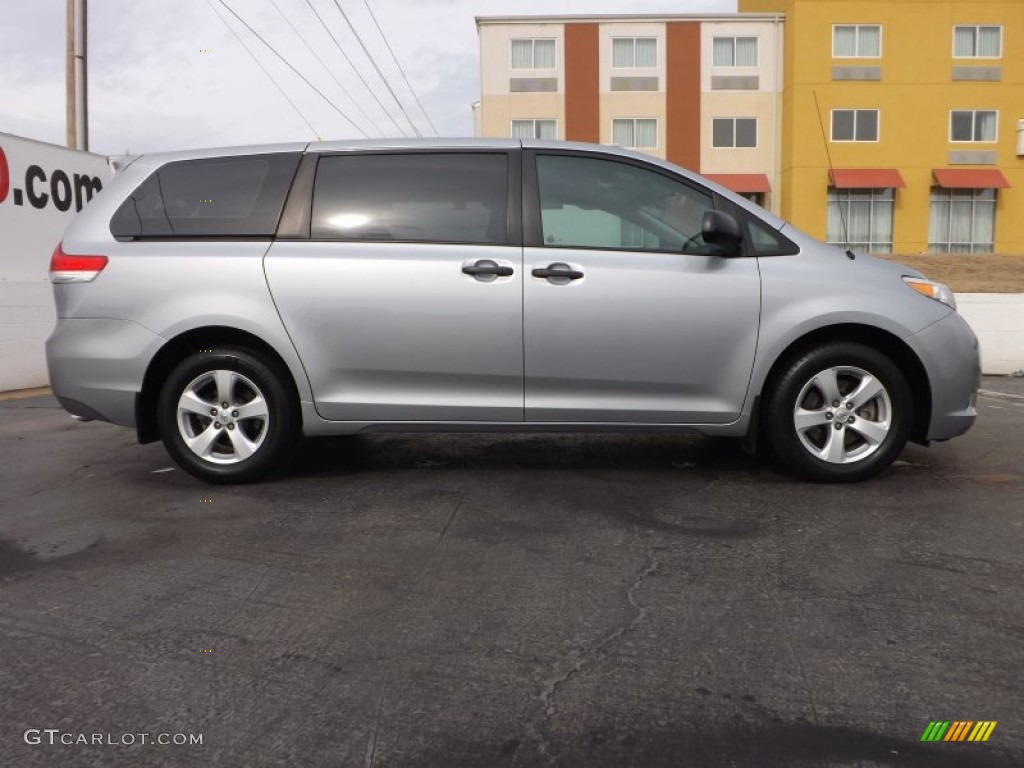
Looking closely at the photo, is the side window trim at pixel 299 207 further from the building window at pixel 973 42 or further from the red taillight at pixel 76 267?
the building window at pixel 973 42

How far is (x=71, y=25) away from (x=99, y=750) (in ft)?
55.7

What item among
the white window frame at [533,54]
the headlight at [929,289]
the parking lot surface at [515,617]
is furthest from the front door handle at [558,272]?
the white window frame at [533,54]

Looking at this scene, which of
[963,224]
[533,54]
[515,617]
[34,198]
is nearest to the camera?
[515,617]

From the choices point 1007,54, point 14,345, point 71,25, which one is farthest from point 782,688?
point 1007,54

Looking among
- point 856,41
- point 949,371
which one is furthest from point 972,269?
point 949,371

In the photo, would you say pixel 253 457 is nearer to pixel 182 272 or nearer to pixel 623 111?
pixel 182 272

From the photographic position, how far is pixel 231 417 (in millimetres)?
4477

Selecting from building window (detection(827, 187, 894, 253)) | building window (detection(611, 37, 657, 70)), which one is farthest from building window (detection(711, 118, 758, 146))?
building window (detection(827, 187, 894, 253))

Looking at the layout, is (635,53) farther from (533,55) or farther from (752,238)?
(752,238)

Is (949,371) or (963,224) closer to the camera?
(949,371)

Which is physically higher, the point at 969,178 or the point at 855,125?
the point at 855,125

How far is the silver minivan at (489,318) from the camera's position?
4348mm

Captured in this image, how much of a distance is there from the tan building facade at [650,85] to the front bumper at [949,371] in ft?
94.5

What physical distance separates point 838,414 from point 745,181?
97.9ft
